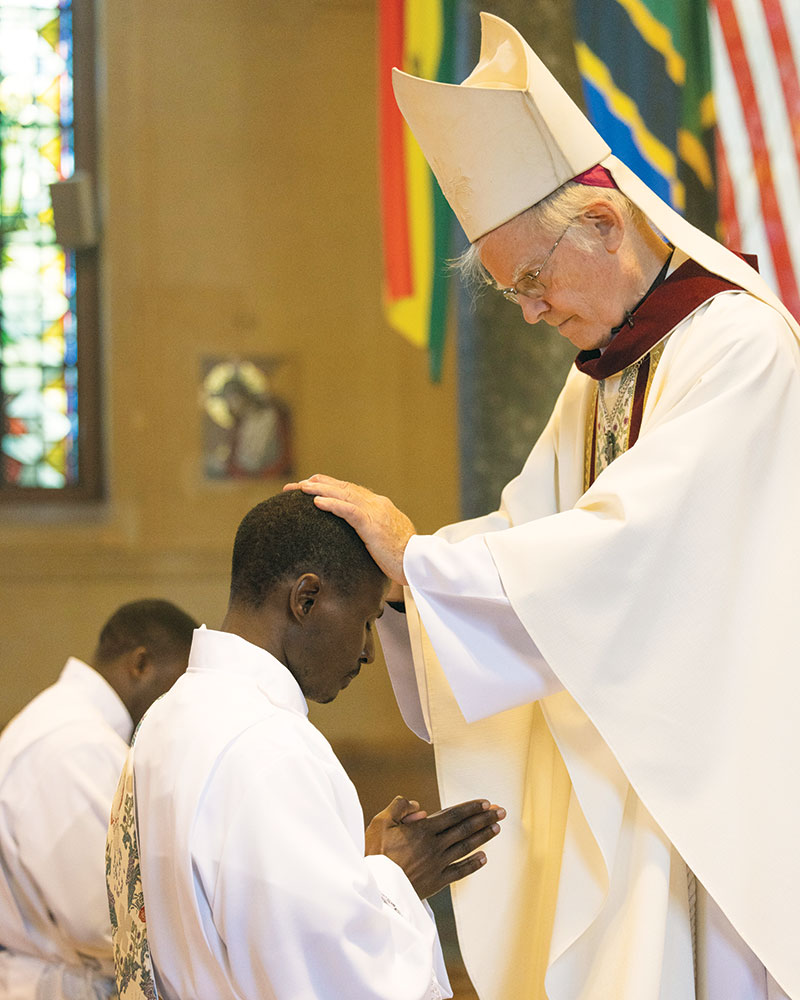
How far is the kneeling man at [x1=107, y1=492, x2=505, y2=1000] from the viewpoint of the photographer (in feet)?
5.11

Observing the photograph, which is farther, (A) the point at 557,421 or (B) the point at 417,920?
(A) the point at 557,421

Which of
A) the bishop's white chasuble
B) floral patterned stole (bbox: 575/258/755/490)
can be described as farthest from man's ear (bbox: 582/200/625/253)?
the bishop's white chasuble

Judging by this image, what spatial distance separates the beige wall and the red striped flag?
243 centimetres

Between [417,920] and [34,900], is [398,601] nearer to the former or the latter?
[417,920]

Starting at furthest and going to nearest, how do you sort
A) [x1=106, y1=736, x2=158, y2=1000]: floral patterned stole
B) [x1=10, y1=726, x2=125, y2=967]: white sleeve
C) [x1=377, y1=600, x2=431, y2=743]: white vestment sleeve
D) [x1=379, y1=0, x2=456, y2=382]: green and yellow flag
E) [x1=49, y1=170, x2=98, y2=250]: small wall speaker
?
[x1=49, y1=170, x2=98, y2=250]: small wall speaker
[x1=379, y1=0, x2=456, y2=382]: green and yellow flag
[x1=10, y1=726, x2=125, y2=967]: white sleeve
[x1=377, y1=600, x2=431, y2=743]: white vestment sleeve
[x1=106, y1=736, x2=158, y2=1000]: floral patterned stole

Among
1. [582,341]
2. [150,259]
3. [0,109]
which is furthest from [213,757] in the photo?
[0,109]

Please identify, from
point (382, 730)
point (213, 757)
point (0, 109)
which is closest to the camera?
point (213, 757)

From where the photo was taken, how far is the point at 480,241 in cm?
248

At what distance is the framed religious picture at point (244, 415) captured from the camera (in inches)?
263

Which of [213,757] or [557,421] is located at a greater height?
[557,421]

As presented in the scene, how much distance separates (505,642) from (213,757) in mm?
682

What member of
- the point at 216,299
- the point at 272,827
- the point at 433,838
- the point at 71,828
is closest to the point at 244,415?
the point at 216,299

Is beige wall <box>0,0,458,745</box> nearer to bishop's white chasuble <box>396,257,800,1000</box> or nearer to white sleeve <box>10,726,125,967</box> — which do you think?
white sleeve <box>10,726,125,967</box>

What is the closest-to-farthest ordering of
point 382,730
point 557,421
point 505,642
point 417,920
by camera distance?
point 417,920 < point 505,642 < point 557,421 < point 382,730
